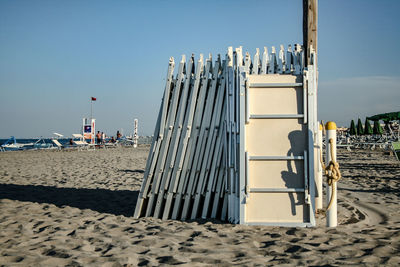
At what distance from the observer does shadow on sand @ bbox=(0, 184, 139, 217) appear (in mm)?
5953

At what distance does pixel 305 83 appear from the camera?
14.2 feet

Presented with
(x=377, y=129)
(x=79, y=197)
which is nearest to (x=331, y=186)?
(x=79, y=197)

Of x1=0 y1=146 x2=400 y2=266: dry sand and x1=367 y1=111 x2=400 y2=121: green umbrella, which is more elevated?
x1=367 y1=111 x2=400 y2=121: green umbrella

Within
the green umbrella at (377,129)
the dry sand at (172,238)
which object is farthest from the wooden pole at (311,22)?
the green umbrella at (377,129)

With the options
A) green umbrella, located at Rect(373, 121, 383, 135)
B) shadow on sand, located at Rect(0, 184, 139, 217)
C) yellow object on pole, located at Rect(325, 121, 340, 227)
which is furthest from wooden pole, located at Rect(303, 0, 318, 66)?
green umbrella, located at Rect(373, 121, 383, 135)

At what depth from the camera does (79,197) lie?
689 cm

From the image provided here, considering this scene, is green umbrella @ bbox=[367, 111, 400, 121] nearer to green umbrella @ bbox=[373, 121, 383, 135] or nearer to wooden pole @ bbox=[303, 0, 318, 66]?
green umbrella @ bbox=[373, 121, 383, 135]

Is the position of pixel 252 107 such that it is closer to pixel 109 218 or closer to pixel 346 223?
pixel 346 223

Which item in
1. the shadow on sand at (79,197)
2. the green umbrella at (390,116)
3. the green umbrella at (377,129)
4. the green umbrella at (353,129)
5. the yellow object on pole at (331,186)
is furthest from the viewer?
the green umbrella at (353,129)

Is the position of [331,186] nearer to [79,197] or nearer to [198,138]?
[198,138]

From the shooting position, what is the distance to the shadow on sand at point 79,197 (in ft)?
19.5

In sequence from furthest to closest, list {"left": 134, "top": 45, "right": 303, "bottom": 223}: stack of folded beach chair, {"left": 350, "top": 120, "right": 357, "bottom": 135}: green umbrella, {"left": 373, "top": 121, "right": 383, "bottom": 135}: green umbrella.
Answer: {"left": 350, "top": 120, "right": 357, "bottom": 135}: green umbrella < {"left": 373, "top": 121, "right": 383, "bottom": 135}: green umbrella < {"left": 134, "top": 45, "right": 303, "bottom": 223}: stack of folded beach chair

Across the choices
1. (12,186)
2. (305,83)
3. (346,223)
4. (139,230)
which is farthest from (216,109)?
(12,186)

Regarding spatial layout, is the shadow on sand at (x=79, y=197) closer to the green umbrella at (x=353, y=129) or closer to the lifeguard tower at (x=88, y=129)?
the lifeguard tower at (x=88, y=129)
